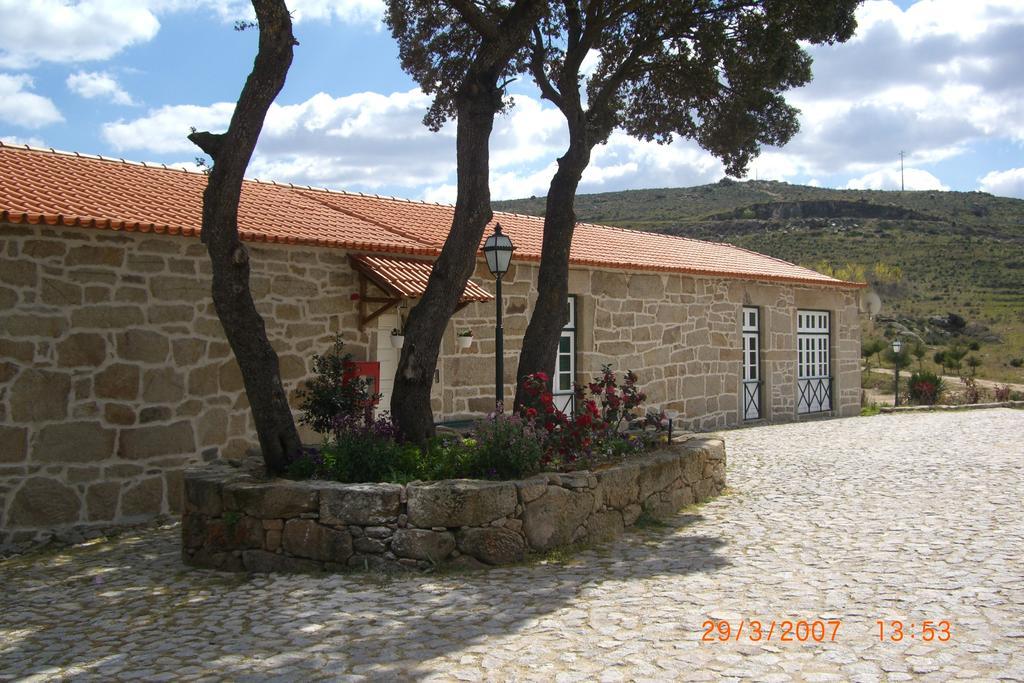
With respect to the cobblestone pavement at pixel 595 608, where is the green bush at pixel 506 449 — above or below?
above

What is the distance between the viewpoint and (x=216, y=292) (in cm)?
646

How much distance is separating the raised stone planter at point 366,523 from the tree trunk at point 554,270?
2.70 m

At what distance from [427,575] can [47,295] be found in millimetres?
4132

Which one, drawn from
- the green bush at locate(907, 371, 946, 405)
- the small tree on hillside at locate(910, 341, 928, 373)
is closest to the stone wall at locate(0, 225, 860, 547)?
the green bush at locate(907, 371, 946, 405)

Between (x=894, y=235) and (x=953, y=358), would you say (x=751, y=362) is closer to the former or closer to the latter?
(x=953, y=358)

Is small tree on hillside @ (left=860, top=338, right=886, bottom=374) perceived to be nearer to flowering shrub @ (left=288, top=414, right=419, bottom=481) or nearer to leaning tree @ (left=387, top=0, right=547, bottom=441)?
leaning tree @ (left=387, top=0, right=547, bottom=441)

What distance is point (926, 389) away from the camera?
2006 cm

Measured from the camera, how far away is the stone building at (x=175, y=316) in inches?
287

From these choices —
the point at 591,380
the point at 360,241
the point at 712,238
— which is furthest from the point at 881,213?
the point at 360,241

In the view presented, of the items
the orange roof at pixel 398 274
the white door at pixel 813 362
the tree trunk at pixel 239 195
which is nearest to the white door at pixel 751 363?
the white door at pixel 813 362

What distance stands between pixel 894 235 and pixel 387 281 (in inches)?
1518

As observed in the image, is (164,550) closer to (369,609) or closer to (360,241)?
(369,609)

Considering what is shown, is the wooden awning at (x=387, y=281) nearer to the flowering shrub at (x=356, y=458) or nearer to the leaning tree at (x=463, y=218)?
the leaning tree at (x=463, y=218)

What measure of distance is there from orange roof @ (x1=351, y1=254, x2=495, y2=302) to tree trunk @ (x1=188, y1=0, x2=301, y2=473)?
9.02ft
